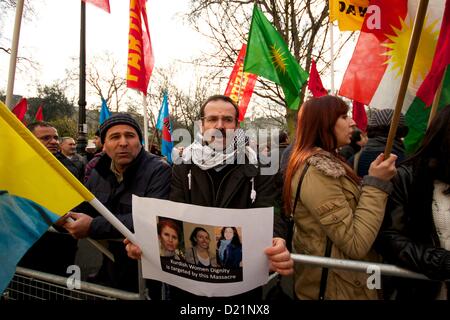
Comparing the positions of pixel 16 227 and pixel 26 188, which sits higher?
pixel 26 188

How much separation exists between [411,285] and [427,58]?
1836 millimetres

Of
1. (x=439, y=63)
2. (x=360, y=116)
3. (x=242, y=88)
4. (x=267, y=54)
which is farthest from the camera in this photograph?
(x=242, y=88)

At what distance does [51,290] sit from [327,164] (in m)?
1.68

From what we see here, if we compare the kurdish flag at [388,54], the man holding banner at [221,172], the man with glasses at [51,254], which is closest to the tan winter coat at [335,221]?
the man holding banner at [221,172]

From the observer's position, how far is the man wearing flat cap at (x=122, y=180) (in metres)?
2.20

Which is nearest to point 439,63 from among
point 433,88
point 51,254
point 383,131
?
point 433,88

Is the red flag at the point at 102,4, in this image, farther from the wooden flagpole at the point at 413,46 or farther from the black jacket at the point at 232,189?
the wooden flagpole at the point at 413,46

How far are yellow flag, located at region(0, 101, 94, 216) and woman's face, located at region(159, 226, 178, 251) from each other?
0.33 m

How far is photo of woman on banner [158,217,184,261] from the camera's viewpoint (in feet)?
4.80

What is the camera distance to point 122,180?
2.32 metres

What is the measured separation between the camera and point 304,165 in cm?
190

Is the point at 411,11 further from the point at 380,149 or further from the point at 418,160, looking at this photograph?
the point at 418,160

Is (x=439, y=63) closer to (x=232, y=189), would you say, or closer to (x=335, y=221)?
(x=335, y=221)

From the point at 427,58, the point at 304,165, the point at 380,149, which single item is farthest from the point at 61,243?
the point at 427,58
